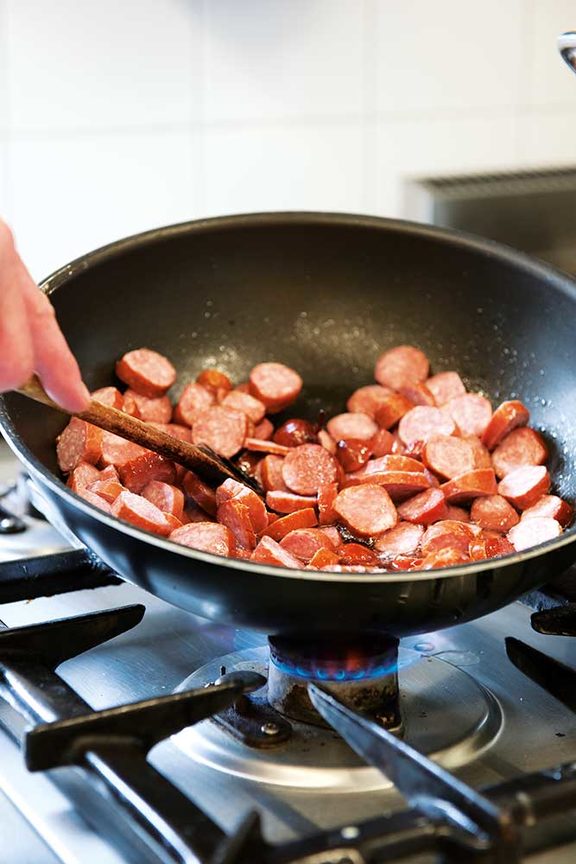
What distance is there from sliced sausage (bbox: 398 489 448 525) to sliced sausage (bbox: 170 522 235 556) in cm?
19

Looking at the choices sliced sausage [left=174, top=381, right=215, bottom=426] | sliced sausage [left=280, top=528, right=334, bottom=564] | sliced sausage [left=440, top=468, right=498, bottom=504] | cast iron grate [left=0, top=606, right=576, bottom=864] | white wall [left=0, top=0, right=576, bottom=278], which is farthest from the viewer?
white wall [left=0, top=0, right=576, bottom=278]

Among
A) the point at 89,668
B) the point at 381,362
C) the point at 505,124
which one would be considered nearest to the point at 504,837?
the point at 89,668

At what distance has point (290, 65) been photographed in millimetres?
2076

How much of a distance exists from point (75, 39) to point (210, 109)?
26 cm

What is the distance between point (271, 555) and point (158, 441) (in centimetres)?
15

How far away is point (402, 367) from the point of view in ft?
4.13

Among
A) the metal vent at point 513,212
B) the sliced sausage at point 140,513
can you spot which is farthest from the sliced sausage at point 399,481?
the metal vent at point 513,212

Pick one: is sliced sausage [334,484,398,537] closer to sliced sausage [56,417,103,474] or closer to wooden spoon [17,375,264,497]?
wooden spoon [17,375,264,497]

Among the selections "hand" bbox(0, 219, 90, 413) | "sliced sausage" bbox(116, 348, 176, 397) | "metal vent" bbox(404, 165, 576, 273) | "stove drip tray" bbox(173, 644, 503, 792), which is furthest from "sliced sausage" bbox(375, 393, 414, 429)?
A: "metal vent" bbox(404, 165, 576, 273)

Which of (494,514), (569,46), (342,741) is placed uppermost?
(569,46)

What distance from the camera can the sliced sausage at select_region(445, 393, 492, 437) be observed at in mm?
1197

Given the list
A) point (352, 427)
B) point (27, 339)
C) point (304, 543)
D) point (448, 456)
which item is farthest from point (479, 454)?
point (27, 339)

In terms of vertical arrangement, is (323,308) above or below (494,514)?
above

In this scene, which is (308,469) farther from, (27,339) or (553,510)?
(27,339)
